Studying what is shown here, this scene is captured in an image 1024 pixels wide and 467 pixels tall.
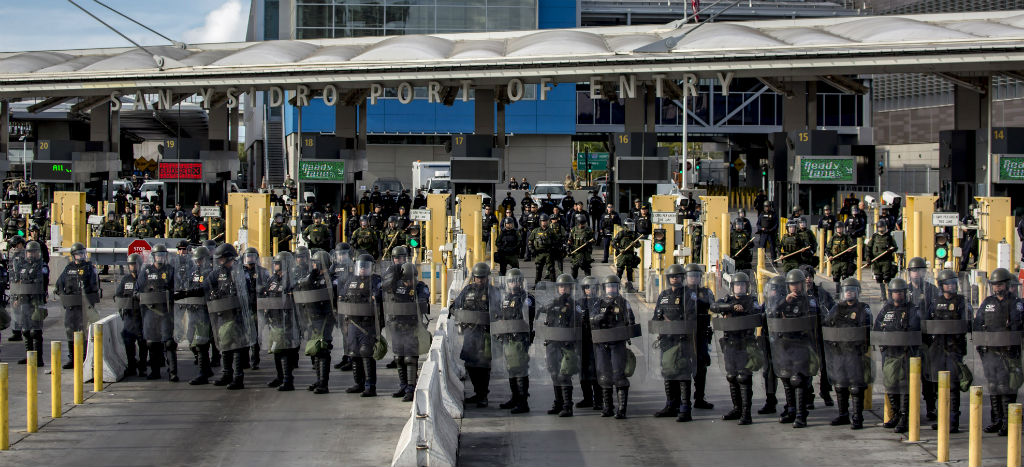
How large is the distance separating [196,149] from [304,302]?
18112 mm

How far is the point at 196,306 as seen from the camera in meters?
14.7

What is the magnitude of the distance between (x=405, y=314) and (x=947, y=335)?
18.4ft

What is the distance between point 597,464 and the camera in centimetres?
1096

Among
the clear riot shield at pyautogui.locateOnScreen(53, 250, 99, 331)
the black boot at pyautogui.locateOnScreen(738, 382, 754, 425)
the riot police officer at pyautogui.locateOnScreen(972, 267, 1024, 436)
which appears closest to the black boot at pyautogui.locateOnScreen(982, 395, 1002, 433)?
the riot police officer at pyautogui.locateOnScreen(972, 267, 1024, 436)

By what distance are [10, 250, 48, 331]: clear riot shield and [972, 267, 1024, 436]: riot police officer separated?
1122 centimetres

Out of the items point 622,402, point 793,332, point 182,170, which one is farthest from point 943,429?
point 182,170

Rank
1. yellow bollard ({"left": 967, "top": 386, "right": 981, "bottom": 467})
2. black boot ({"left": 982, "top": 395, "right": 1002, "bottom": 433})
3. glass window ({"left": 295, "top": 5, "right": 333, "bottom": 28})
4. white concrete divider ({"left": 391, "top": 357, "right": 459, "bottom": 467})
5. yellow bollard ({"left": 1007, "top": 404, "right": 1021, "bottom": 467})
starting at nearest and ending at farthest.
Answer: yellow bollard ({"left": 1007, "top": 404, "right": 1021, "bottom": 467})
white concrete divider ({"left": 391, "top": 357, "right": 459, "bottom": 467})
yellow bollard ({"left": 967, "top": 386, "right": 981, "bottom": 467})
black boot ({"left": 982, "top": 395, "right": 1002, "bottom": 433})
glass window ({"left": 295, "top": 5, "right": 333, "bottom": 28})

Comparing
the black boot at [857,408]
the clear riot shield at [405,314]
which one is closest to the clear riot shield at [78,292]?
the clear riot shield at [405,314]

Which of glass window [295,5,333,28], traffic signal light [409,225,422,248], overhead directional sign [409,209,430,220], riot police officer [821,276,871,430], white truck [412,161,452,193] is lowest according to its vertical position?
riot police officer [821,276,871,430]

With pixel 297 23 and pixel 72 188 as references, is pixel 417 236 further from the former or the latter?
pixel 297 23

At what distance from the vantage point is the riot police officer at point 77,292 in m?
15.8

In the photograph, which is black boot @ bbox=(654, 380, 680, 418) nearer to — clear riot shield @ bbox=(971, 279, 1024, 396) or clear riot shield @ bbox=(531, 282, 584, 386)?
clear riot shield @ bbox=(531, 282, 584, 386)

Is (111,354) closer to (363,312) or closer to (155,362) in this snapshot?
(155,362)

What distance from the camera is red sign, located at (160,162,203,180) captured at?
3059cm
